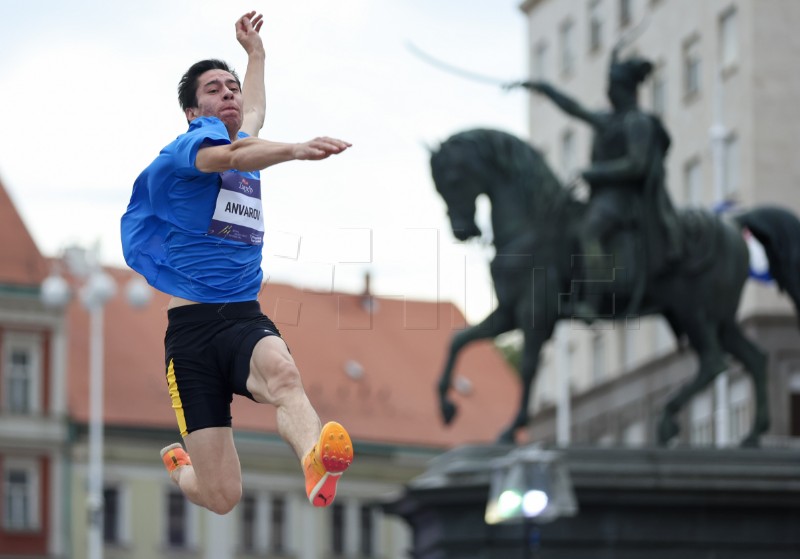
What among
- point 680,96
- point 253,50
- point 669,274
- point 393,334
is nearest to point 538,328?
point 669,274

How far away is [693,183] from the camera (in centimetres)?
7981

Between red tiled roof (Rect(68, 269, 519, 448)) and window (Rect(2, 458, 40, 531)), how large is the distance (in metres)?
2.67

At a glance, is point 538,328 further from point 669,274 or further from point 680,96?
point 680,96

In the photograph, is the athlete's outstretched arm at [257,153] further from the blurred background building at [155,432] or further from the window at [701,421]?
the blurred background building at [155,432]

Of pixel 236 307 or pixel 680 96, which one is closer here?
pixel 236 307

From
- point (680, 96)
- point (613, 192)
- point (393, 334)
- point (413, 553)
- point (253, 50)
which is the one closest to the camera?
point (253, 50)

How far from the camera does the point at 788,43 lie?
74750 millimetres

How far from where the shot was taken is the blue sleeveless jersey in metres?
11.0

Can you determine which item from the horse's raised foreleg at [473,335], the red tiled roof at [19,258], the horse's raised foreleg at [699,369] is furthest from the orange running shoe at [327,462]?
the red tiled roof at [19,258]

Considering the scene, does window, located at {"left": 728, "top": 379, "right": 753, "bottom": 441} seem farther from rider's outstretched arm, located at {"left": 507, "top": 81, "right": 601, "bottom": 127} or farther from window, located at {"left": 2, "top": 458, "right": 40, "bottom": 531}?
rider's outstretched arm, located at {"left": 507, "top": 81, "right": 601, "bottom": 127}

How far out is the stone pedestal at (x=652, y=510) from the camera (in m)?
35.3

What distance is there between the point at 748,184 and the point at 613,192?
3955 centimetres

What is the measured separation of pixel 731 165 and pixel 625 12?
1036 cm

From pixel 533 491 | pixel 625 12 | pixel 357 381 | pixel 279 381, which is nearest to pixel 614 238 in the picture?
pixel 533 491
